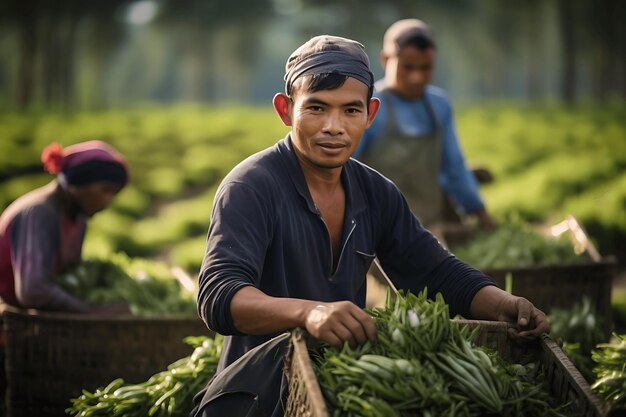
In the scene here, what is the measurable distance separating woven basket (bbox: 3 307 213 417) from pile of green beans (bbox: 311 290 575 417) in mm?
2157

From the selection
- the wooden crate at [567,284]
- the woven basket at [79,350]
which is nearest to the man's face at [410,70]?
the wooden crate at [567,284]

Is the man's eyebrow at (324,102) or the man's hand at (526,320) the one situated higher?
the man's eyebrow at (324,102)

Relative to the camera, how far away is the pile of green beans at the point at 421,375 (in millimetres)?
2512

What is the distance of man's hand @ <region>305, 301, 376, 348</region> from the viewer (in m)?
2.57

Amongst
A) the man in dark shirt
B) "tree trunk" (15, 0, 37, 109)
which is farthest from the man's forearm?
Result: "tree trunk" (15, 0, 37, 109)

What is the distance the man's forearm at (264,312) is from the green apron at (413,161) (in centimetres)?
354

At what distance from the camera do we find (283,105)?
3244mm

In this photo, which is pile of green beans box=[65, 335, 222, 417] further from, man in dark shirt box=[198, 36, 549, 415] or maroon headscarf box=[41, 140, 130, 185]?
maroon headscarf box=[41, 140, 130, 185]

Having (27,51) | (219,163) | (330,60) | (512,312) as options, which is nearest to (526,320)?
(512,312)

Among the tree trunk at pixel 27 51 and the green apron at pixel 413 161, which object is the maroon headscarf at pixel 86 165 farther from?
the tree trunk at pixel 27 51

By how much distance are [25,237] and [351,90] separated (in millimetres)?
2515

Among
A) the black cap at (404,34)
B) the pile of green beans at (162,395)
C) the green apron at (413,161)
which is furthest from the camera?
the green apron at (413,161)

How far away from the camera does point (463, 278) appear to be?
331 centimetres

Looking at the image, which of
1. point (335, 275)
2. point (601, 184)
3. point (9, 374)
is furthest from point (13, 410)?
point (601, 184)
